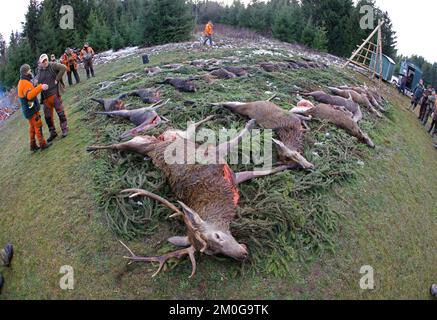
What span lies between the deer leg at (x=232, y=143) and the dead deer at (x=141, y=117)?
1832 millimetres

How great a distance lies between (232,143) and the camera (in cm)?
620

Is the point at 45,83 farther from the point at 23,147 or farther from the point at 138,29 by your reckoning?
the point at 138,29

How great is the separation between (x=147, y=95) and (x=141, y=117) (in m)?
1.55

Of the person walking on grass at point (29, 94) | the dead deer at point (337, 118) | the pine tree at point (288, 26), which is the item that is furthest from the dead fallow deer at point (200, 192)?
the pine tree at point (288, 26)

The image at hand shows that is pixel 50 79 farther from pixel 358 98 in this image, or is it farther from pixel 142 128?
pixel 358 98

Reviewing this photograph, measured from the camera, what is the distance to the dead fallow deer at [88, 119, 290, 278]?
4.32 meters

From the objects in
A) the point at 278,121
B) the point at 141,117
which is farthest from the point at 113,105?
the point at 278,121

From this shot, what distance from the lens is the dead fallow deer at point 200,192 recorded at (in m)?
4.32

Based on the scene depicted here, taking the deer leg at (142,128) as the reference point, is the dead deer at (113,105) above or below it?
below

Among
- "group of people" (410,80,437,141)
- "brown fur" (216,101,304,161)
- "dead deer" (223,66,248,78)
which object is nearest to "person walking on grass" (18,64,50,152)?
"brown fur" (216,101,304,161)

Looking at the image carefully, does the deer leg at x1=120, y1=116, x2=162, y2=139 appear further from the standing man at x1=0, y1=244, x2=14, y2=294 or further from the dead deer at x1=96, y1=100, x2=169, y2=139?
the standing man at x1=0, y1=244, x2=14, y2=294

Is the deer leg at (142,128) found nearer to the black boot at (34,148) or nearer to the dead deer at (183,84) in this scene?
the black boot at (34,148)

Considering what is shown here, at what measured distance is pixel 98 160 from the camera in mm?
6629

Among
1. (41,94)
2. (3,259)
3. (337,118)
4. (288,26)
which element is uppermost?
(41,94)
